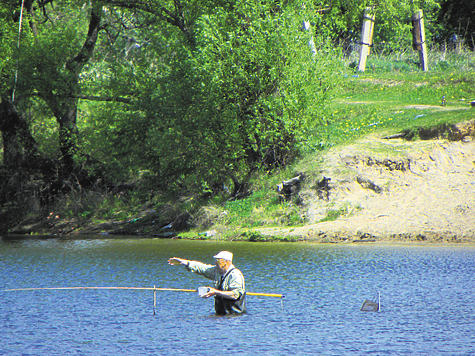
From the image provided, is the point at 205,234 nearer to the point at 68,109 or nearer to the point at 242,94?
the point at 242,94

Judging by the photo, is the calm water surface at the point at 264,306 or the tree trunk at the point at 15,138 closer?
the calm water surface at the point at 264,306

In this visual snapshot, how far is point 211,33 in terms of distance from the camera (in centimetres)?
2138

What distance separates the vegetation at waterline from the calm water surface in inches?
198

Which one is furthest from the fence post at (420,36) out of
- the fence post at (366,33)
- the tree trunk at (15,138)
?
the tree trunk at (15,138)

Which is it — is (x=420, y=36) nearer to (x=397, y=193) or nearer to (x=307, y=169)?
(x=307, y=169)

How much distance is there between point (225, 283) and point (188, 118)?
1289cm

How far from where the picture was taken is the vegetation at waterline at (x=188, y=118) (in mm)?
21500

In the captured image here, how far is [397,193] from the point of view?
65.0 feet

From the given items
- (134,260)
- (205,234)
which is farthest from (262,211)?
(134,260)

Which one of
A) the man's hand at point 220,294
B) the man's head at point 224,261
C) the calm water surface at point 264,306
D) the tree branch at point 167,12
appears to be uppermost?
the tree branch at point 167,12

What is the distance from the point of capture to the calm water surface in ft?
27.6

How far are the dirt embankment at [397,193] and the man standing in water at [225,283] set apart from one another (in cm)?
855

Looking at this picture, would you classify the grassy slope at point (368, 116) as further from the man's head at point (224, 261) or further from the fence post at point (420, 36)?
the man's head at point (224, 261)

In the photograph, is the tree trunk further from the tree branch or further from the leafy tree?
the leafy tree
